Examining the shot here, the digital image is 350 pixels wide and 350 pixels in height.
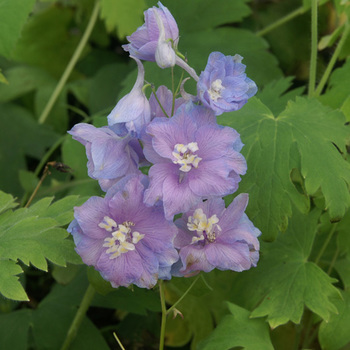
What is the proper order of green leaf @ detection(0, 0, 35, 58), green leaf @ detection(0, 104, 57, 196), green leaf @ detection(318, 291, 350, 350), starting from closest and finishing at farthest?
green leaf @ detection(318, 291, 350, 350)
green leaf @ detection(0, 0, 35, 58)
green leaf @ detection(0, 104, 57, 196)

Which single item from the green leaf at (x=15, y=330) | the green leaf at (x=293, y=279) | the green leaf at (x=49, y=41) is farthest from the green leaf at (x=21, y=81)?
the green leaf at (x=293, y=279)

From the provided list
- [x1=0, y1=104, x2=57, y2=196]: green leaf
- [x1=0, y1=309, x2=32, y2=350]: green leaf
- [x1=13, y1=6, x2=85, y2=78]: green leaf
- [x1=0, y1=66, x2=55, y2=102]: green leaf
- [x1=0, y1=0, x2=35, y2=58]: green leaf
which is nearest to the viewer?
[x1=0, y1=309, x2=32, y2=350]: green leaf

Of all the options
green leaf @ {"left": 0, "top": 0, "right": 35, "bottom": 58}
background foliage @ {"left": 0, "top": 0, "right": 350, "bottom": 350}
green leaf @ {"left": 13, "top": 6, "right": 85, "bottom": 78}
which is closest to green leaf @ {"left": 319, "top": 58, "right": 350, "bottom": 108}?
background foliage @ {"left": 0, "top": 0, "right": 350, "bottom": 350}

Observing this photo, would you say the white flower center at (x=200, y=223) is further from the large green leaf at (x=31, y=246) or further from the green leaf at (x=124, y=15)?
the green leaf at (x=124, y=15)

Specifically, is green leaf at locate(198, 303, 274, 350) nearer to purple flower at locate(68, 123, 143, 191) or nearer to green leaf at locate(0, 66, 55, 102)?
purple flower at locate(68, 123, 143, 191)

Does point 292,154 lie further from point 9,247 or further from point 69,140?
point 69,140

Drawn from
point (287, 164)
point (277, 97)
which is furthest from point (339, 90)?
point (287, 164)
